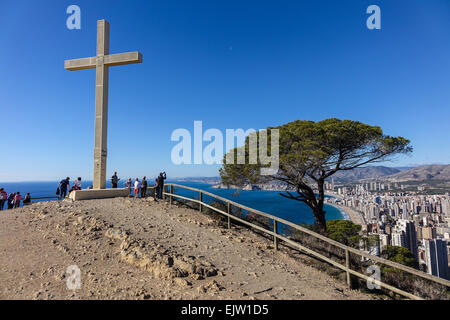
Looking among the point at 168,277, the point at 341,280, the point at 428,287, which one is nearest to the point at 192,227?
the point at 168,277

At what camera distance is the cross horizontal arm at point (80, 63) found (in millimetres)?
12047

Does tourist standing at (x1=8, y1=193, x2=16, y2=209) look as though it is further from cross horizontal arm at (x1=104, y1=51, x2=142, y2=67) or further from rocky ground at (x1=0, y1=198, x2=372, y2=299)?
cross horizontal arm at (x1=104, y1=51, x2=142, y2=67)

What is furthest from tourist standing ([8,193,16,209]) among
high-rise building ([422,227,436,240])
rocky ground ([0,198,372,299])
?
high-rise building ([422,227,436,240])

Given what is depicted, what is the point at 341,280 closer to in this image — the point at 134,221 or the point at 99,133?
the point at 134,221

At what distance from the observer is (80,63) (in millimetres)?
12164

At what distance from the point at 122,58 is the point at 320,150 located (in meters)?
11.8

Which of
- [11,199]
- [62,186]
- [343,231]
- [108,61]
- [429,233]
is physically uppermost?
[108,61]

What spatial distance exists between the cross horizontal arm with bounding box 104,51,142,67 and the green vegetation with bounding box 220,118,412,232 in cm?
839

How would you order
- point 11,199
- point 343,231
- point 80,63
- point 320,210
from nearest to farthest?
1. point 80,63
2. point 11,199
3. point 320,210
4. point 343,231

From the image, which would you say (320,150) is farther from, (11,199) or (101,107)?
(11,199)

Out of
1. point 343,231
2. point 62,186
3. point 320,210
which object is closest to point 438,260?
point 343,231

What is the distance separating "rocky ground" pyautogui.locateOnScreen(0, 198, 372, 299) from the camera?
403cm
